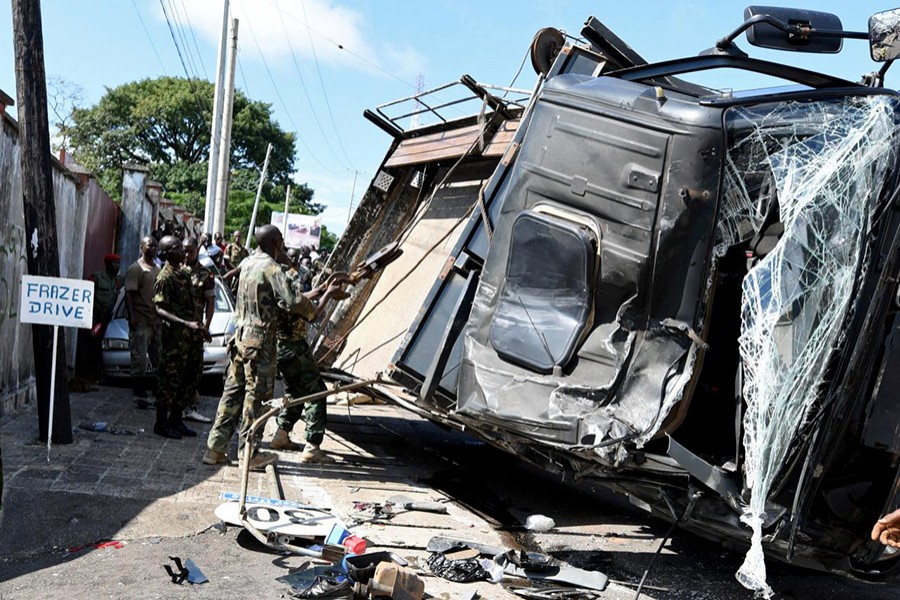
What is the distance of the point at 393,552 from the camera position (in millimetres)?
4867

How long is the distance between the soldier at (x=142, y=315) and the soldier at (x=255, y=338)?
8.78ft

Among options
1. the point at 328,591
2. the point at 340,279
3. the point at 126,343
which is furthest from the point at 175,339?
the point at 328,591

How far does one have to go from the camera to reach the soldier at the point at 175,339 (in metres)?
7.47

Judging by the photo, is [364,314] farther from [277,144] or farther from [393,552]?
[277,144]

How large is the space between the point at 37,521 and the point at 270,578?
154 cm

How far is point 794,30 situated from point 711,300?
130 centimetres

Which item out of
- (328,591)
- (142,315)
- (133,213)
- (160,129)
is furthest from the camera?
(160,129)

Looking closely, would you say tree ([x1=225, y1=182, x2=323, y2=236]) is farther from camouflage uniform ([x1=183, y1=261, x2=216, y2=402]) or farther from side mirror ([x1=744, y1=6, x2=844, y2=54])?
side mirror ([x1=744, y1=6, x2=844, y2=54])

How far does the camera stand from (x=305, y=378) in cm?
688

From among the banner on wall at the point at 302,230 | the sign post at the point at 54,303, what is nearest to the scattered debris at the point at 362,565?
the sign post at the point at 54,303

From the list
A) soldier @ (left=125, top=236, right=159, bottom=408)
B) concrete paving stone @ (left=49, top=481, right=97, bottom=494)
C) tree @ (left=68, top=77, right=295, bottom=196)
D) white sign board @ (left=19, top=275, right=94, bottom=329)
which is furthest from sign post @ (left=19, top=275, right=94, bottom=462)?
tree @ (left=68, top=77, right=295, bottom=196)

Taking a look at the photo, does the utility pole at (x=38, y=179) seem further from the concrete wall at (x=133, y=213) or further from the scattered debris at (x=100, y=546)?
the concrete wall at (x=133, y=213)

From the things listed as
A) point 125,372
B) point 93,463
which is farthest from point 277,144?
point 93,463

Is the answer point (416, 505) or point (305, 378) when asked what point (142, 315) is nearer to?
point (305, 378)
